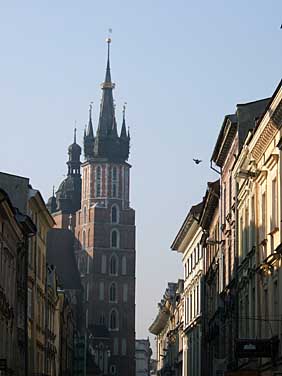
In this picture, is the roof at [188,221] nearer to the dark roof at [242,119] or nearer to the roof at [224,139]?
the roof at [224,139]

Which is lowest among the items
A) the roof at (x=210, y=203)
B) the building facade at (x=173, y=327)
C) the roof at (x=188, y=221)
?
the building facade at (x=173, y=327)

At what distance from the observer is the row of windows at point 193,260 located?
241 ft

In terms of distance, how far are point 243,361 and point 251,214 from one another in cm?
664

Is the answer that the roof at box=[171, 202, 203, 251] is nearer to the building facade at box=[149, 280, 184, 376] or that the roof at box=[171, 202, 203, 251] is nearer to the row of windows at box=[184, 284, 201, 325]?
the row of windows at box=[184, 284, 201, 325]

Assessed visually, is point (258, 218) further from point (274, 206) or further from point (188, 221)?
point (188, 221)

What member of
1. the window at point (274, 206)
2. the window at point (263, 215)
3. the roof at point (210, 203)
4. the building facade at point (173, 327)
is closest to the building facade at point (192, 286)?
the roof at point (210, 203)

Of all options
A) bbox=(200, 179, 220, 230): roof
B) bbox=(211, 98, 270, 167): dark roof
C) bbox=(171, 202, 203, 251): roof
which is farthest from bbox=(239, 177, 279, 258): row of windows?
bbox=(171, 202, 203, 251): roof

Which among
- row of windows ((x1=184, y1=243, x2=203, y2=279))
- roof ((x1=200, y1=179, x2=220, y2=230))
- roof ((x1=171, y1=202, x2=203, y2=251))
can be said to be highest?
roof ((x1=171, y1=202, x2=203, y2=251))

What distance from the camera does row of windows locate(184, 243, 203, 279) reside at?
73562 mm

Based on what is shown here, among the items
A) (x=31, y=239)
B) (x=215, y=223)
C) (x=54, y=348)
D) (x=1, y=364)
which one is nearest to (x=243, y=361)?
(x=1, y=364)

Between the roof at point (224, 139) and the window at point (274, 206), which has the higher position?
the roof at point (224, 139)

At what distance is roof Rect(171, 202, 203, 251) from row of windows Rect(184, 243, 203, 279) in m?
1.61

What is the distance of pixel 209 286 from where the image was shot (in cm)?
6481

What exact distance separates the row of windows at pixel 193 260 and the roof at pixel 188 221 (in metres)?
1.61
